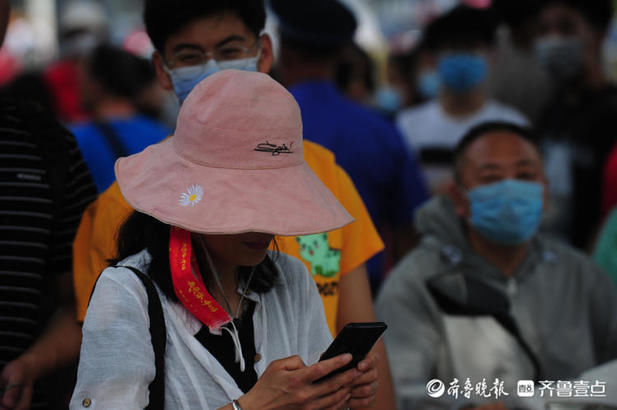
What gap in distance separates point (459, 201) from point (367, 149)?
0.49 meters

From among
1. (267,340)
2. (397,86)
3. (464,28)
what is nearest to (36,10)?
(397,86)

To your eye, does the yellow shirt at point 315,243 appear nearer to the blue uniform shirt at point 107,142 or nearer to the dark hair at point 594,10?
the blue uniform shirt at point 107,142

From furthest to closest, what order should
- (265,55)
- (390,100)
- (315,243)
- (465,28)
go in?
(390,100), (465,28), (265,55), (315,243)

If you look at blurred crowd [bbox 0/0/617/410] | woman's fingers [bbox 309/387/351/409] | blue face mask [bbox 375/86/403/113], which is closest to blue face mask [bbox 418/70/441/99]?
blurred crowd [bbox 0/0/617/410]

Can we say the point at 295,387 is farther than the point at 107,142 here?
No

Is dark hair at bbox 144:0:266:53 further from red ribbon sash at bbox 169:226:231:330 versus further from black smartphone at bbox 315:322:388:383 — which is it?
black smartphone at bbox 315:322:388:383

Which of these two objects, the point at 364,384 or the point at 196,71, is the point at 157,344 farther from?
the point at 196,71

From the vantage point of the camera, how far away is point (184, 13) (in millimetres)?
2365

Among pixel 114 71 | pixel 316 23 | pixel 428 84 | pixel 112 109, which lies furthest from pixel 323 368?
pixel 428 84

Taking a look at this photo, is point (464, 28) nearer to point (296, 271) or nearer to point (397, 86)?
point (296, 271)

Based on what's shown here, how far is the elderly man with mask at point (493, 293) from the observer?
3324 mm

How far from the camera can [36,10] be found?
1989 cm

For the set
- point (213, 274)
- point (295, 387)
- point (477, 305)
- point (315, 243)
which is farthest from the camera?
point (477, 305)

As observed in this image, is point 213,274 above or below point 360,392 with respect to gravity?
above
